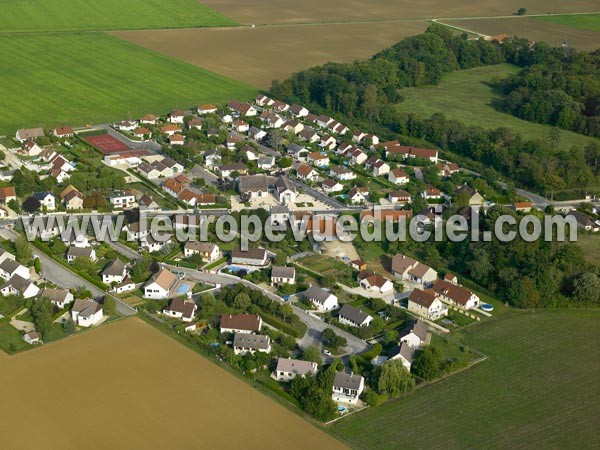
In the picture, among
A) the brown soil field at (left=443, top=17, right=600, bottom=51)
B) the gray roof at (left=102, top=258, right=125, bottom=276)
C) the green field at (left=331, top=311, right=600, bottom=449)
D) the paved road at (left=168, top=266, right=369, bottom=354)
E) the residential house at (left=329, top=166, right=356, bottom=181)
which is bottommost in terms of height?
the green field at (left=331, top=311, right=600, bottom=449)

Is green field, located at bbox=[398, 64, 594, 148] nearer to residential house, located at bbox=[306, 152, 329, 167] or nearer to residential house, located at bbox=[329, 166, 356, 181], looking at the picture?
residential house, located at bbox=[306, 152, 329, 167]

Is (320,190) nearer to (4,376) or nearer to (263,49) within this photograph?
(4,376)

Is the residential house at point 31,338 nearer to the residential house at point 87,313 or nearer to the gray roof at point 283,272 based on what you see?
the residential house at point 87,313

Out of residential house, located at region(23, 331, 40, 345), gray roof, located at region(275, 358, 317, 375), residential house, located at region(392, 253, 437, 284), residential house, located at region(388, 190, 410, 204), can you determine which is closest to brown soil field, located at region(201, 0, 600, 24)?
residential house, located at region(388, 190, 410, 204)

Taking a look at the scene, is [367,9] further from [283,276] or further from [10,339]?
[10,339]

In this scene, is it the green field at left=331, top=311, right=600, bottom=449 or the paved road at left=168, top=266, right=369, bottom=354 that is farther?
the paved road at left=168, top=266, right=369, bottom=354

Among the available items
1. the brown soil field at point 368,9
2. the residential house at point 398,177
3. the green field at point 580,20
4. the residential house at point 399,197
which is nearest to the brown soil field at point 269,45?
the brown soil field at point 368,9

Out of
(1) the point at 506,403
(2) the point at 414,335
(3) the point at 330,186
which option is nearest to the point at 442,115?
(3) the point at 330,186

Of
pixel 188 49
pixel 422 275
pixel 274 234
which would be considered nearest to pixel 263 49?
pixel 188 49
